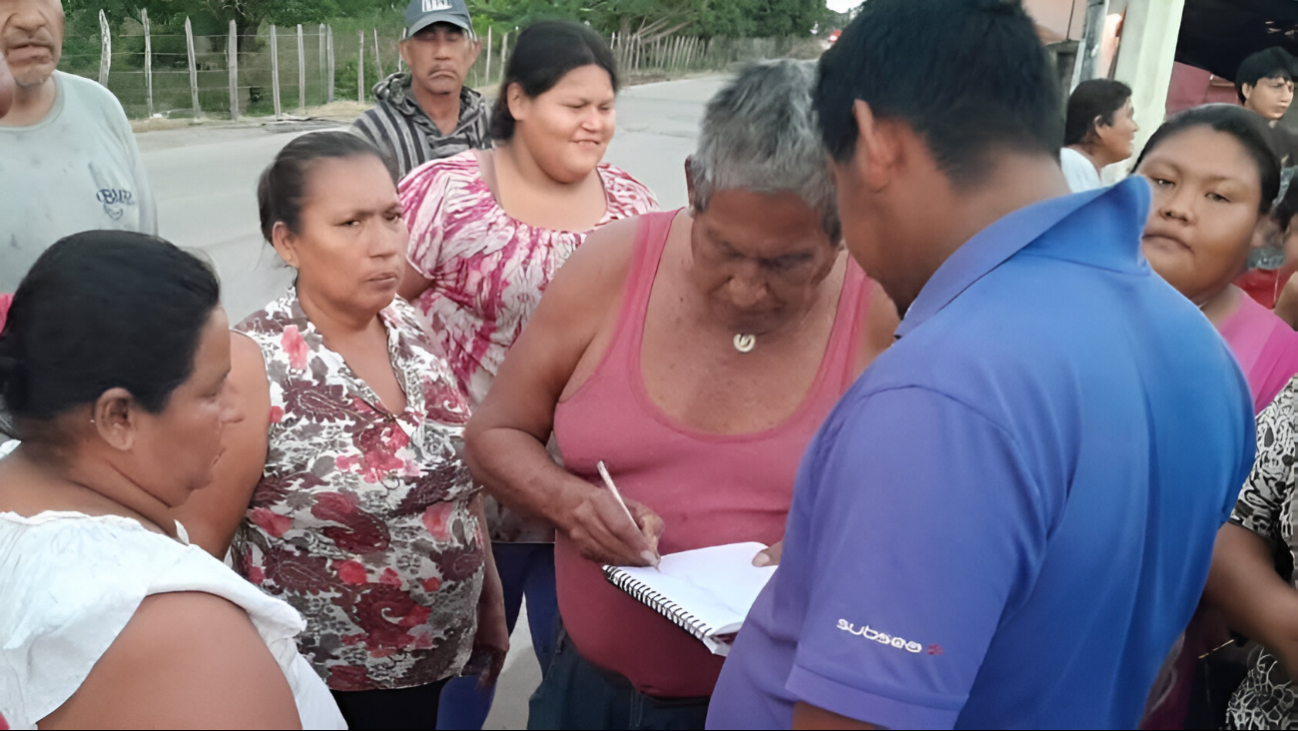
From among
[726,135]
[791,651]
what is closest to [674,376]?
[726,135]

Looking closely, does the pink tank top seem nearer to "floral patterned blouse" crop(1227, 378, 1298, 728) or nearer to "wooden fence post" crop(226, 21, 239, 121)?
"floral patterned blouse" crop(1227, 378, 1298, 728)

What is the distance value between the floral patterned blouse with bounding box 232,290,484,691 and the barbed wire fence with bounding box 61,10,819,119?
37.0 ft

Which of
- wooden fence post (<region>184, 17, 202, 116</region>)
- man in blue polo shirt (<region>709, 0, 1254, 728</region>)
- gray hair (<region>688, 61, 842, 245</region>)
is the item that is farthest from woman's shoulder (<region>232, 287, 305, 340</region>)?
wooden fence post (<region>184, 17, 202, 116</region>)

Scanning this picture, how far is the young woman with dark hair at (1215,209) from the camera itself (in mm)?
2379

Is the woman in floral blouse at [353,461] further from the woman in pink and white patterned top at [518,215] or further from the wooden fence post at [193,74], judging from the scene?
the wooden fence post at [193,74]

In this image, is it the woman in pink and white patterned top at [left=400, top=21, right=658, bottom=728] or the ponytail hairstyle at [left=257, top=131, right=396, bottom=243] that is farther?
the woman in pink and white patterned top at [left=400, top=21, right=658, bottom=728]

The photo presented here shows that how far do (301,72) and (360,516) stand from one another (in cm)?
1860

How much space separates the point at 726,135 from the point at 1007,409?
0.85m

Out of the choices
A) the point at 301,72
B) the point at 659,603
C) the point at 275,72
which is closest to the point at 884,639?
the point at 659,603

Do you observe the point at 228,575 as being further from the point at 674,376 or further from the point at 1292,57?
the point at 1292,57

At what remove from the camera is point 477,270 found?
2.71 m

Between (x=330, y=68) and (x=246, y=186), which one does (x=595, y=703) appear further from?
(x=330, y=68)

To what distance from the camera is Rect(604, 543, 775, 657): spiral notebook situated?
1.50m

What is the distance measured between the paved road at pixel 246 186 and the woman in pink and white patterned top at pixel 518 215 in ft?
1.47
